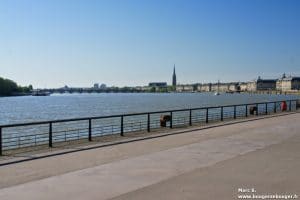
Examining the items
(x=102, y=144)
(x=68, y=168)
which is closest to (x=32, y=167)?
(x=68, y=168)

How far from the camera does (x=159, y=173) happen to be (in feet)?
36.9

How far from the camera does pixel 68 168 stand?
464 inches

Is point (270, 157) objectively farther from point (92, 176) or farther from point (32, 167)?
point (32, 167)

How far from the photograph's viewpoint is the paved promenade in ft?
30.0

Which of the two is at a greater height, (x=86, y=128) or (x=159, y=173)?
(x=86, y=128)

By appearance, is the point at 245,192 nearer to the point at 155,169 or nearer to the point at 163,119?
the point at 155,169

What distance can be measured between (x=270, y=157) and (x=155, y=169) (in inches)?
159

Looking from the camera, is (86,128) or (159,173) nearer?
(159,173)

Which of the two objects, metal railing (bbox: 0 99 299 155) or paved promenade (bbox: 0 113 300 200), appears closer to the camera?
paved promenade (bbox: 0 113 300 200)

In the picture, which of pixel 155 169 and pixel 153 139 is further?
pixel 153 139

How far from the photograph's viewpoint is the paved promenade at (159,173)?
30.0 feet

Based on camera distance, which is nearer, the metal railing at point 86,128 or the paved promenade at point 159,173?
the paved promenade at point 159,173

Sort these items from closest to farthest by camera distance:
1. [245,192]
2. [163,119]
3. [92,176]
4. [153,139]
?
[245,192], [92,176], [153,139], [163,119]

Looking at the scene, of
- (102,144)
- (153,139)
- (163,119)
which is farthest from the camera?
(163,119)
